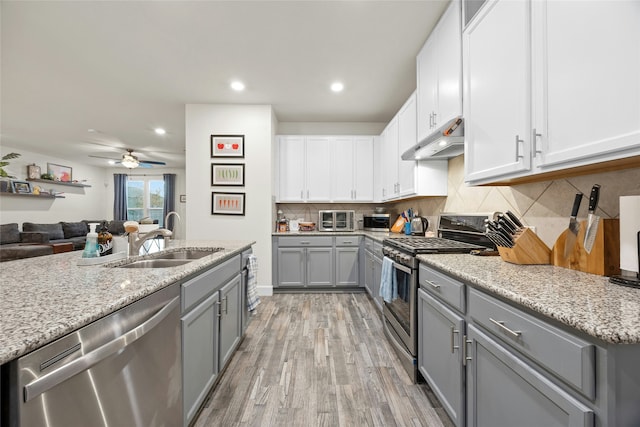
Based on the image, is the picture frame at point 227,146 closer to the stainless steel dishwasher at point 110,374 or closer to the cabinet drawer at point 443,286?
the stainless steel dishwasher at point 110,374

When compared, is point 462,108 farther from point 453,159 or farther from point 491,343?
point 491,343

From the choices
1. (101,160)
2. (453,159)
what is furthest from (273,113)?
(101,160)

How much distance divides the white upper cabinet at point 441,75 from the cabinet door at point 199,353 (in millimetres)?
2029

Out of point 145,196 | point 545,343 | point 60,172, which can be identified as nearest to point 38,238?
point 60,172

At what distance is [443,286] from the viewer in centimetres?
146

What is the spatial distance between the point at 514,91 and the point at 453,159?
1.54 m

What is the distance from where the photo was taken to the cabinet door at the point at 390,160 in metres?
3.45

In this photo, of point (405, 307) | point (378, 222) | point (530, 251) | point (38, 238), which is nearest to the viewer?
point (530, 251)

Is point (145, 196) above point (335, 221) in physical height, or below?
above

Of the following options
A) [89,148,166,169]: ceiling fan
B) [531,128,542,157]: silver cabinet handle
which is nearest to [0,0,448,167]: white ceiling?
[89,148,166,169]: ceiling fan

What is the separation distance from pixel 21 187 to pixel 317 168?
23.3ft

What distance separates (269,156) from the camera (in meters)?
3.81

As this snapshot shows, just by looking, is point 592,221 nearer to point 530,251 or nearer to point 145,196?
point 530,251

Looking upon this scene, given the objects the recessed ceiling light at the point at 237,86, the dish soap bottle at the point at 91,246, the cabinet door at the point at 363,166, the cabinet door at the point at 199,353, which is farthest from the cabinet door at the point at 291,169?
the dish soap bottle at the point at 91,246
